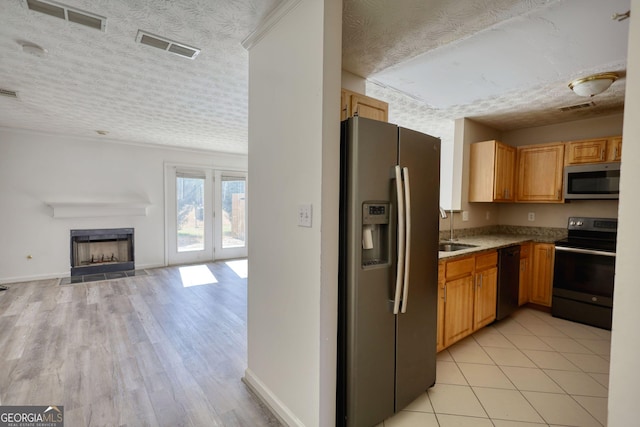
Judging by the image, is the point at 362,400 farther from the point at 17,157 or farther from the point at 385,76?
the point at 17,157

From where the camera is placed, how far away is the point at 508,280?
3.24 meters

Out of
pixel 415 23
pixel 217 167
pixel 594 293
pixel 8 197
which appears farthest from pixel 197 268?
pixel 594 293

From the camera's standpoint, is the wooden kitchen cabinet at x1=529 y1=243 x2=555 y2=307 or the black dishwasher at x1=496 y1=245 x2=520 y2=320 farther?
the wooden kitchen cabinet at x1=529 y1=243 x2=555 y2=307

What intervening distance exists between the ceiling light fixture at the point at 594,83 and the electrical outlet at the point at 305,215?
109 inches

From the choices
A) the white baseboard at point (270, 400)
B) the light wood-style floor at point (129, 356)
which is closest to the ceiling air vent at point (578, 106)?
the white baseboard at point (270, 400)

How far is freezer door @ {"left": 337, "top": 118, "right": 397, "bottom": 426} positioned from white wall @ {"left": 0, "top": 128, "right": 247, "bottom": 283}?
5.44 metres

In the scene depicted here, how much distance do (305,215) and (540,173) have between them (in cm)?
383

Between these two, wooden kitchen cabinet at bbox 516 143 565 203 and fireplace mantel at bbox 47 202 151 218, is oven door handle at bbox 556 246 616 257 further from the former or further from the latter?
fireplace mantel at bbox 47 202 151 218

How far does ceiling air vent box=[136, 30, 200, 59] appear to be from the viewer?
1.99 meters

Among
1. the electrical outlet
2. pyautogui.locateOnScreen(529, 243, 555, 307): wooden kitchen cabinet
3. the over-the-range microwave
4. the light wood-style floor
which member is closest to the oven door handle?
pyautogui.locateOnScreen(529, 243, 555, 307): wooden kitchen cabinet

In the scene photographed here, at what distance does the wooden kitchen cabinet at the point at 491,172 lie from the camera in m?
3.72

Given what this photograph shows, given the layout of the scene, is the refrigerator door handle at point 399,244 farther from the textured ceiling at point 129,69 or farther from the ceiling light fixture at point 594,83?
the ceiling light fixture at point 594,83

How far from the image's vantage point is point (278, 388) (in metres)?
1.83

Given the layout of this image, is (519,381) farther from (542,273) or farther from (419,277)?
(542,273)
